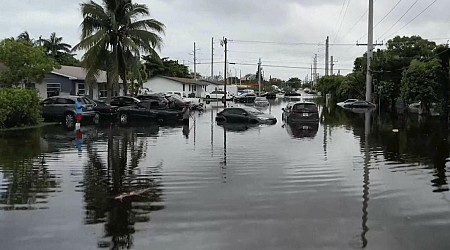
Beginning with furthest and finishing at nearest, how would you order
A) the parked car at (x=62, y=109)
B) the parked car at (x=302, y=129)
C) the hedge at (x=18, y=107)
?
the parked car at (x=62, y=109), the hedge at (x=18, y=107), the parked car at (x=302, y=129)

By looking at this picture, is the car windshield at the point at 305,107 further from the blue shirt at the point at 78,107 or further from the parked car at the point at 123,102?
the blue shirt at the point at 78,107

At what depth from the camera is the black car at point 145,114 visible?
30859 mm

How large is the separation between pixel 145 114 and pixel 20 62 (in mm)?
7938

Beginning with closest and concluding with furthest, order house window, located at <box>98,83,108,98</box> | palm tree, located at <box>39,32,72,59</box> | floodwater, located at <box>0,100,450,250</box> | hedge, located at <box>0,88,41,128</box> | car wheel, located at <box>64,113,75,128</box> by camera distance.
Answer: floodwater, located at <box>0,100,450,250</box>, hedge, located at <box>0,88,41,128</box>, car wheel, located at <box>64,113,75,128</box>, house window, located at <box>98,83,108,98</box>, palm tree, located at <box>39,32,72,59</box>

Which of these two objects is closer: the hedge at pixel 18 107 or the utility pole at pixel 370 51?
the hedge at pixel 18 107

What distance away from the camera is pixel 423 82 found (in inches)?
1489

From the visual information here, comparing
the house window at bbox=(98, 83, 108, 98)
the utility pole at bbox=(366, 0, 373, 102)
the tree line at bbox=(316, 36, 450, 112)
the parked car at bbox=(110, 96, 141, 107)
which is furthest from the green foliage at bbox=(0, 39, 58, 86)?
the utility pole at bbox=(366, 0, 373, 102)

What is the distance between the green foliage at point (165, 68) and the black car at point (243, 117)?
1621 inches

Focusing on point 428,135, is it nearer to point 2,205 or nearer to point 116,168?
point 116,168

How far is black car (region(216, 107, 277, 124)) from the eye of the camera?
3083 centimetres

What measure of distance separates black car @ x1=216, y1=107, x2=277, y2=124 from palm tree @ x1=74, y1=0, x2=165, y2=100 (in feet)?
33.8

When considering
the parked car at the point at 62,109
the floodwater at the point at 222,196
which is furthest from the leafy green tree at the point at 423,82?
the parked car at the point at 62,109

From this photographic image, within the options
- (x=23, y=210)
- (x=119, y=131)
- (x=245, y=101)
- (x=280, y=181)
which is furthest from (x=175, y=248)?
(x=245, y=101)

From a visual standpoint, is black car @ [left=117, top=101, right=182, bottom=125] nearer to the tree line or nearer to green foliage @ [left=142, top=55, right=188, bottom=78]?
the tree line
